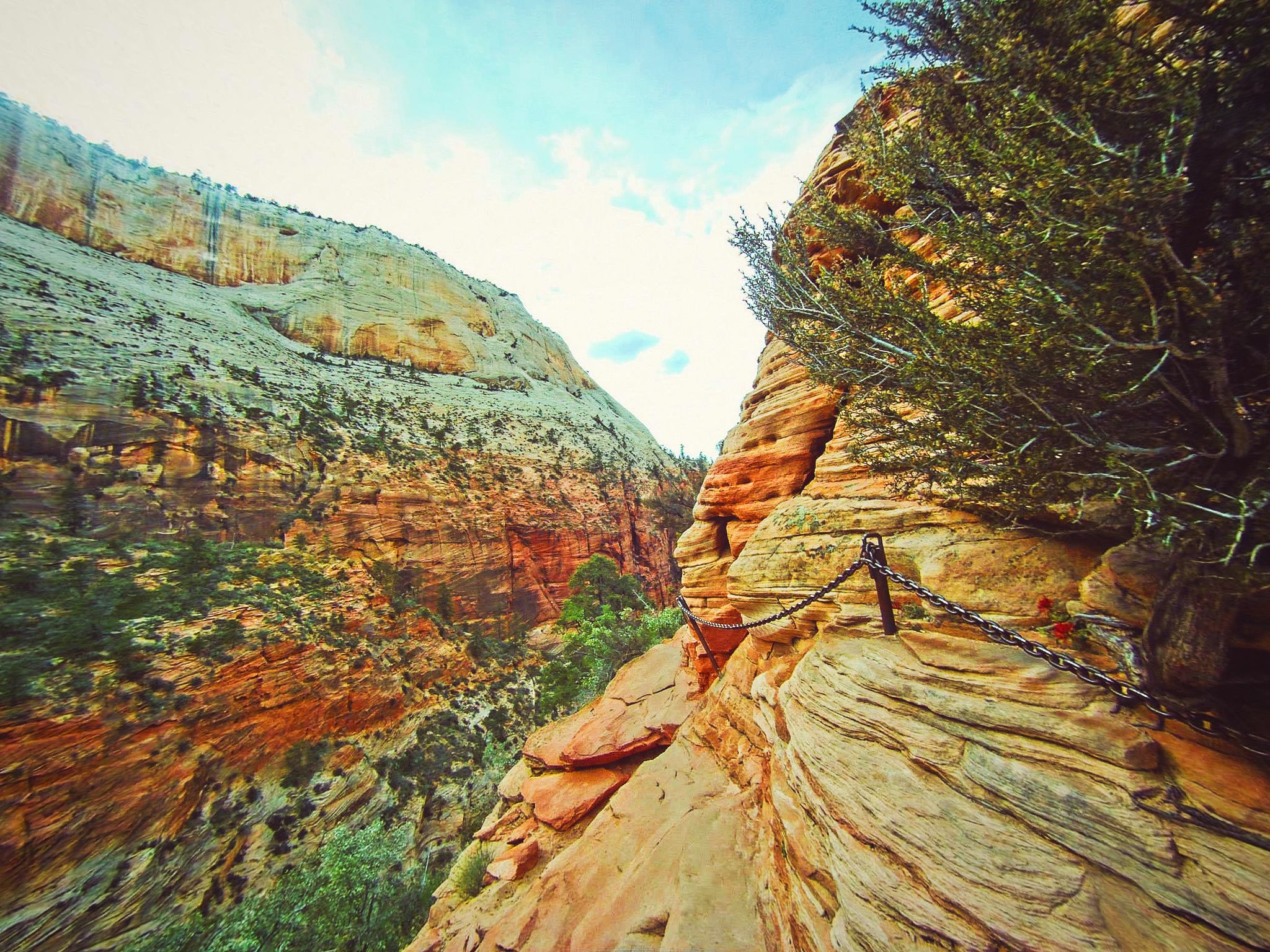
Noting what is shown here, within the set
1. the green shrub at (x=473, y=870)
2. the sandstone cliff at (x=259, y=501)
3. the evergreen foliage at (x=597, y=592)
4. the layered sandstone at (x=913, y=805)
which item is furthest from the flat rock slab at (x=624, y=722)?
the evergreen foliage at (x=597, y=592)

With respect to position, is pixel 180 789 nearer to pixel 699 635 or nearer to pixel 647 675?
pixel 647 675

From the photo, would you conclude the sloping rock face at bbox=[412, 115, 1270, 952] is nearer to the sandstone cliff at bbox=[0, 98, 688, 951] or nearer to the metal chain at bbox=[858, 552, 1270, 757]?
the metal chain at bbox=[858, 552, 1270, 757]

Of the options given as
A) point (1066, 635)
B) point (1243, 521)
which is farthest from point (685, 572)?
point (1243, 521)

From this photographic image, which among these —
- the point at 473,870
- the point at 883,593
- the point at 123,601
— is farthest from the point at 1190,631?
the point at 123,601

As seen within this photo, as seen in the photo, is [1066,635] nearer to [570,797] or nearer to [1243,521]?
[1243,521]

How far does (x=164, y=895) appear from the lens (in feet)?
37.3

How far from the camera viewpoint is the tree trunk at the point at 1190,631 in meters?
2.21

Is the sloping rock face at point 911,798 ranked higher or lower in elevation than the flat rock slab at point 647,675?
higher

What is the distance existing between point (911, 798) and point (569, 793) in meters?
6.40

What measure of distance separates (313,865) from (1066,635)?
18.2m

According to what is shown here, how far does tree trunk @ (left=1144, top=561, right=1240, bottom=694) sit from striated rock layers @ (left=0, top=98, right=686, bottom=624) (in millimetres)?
27616

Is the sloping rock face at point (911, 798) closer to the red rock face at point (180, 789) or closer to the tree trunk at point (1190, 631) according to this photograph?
the tree trunk at point (1190, 631)

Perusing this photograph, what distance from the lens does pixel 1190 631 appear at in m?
2.32

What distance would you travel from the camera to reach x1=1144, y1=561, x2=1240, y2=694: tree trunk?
2215 mm
